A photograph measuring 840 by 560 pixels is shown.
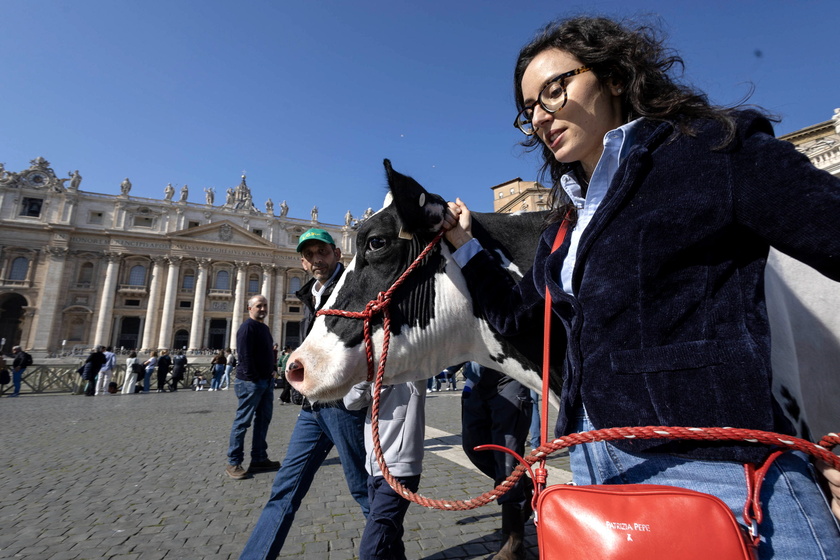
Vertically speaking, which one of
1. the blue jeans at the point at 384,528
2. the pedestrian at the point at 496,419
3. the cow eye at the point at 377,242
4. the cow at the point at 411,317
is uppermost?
the cow eye at the point at 377,242

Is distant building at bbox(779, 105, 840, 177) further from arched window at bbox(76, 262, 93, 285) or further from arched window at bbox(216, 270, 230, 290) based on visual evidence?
arched window at bbox(76, 262, 93, 285)

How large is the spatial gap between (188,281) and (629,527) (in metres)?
60.5

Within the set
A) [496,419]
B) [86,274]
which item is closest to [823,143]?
[496,419]

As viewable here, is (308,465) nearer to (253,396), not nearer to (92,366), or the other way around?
(253,396)

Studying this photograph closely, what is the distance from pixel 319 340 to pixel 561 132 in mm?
1082

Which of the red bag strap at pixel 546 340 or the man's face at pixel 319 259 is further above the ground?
the man's face at pixel 319 259

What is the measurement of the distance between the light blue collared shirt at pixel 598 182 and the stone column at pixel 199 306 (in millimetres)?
54935

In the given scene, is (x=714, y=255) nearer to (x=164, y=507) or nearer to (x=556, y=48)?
(x=556, y=48)

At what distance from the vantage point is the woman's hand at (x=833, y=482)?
0.79 metres

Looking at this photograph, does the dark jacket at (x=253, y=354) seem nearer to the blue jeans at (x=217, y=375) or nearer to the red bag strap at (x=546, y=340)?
the red bag strap at (x=546, y=340)

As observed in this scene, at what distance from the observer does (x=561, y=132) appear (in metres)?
1.31

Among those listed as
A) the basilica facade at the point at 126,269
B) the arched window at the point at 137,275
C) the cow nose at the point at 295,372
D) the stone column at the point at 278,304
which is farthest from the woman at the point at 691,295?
the arched window at the point at 137,275

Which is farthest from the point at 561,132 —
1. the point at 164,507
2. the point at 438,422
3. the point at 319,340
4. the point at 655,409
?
the point at 438,422

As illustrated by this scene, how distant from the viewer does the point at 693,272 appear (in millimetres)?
898
